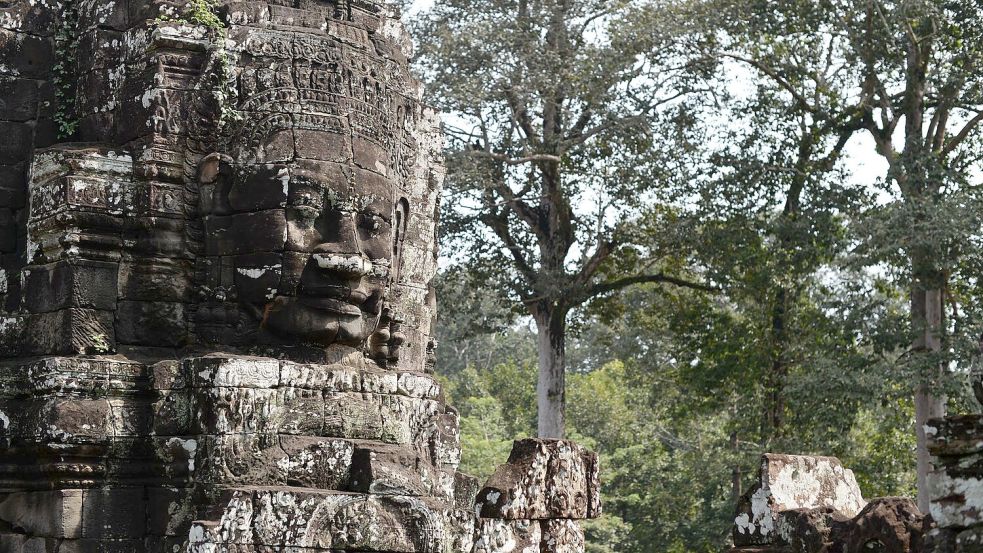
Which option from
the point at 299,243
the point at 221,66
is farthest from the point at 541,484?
the point at 221,66

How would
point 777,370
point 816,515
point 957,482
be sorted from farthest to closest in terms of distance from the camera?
point 777,370
point 816,515
point 957,482

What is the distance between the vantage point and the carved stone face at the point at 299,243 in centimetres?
644

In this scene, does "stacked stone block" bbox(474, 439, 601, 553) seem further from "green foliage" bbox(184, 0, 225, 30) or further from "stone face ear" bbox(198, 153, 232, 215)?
"green foliage" bbox(184, 0, 225, 30)

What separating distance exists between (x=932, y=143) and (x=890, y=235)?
8.43 feet

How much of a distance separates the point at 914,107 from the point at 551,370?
22.0 feet

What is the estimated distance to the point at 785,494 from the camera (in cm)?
700

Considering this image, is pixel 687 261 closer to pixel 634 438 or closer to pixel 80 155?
pixel 634 438

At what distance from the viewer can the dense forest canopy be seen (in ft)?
55.0

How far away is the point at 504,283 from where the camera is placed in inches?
813

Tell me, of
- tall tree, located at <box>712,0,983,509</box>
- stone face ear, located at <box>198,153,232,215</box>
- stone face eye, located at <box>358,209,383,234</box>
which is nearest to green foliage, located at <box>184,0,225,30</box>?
stone face ear, located at <box>198,153,232,215</box>

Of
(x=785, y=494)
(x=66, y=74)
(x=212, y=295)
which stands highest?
(x=66, y=74)

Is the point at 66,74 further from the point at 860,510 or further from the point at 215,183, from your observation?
the point at 860,510

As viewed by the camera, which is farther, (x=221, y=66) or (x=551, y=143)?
(x=551, y=143)

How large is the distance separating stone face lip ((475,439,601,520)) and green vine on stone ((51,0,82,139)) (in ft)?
9.46
